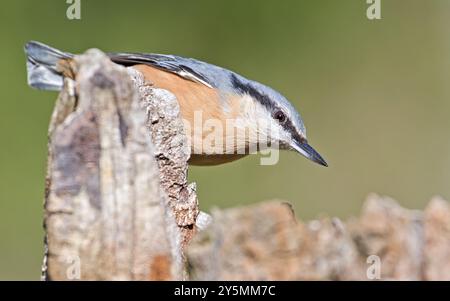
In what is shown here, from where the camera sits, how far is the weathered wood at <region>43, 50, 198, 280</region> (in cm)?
155

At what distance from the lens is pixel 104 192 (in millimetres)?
1556

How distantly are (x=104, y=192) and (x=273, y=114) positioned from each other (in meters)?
2.13

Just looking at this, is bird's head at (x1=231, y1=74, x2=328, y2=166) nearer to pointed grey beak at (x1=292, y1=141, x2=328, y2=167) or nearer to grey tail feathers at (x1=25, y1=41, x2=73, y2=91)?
pointed grey beak at (x1=292, y1=141, x2=328, y2=167)

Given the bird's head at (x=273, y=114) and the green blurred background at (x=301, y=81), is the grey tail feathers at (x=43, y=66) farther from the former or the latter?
the green blurred background at (x=301, y=81)

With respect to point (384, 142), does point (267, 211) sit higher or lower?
lower

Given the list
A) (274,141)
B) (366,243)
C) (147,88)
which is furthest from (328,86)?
(366,243)

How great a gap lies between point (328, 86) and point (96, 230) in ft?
13.5

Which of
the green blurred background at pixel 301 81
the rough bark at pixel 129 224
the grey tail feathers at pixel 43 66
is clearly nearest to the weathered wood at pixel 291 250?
the rough bark at pixel 129 224

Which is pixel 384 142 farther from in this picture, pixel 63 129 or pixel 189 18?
pixel 63 129

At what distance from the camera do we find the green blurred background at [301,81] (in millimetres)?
4949

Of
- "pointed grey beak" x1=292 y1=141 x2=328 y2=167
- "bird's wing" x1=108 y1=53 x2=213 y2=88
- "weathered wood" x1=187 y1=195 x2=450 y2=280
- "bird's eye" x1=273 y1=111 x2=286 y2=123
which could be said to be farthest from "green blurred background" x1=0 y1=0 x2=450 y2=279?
"weathered wood" x1=187 y1=195 x2=450 y2=280

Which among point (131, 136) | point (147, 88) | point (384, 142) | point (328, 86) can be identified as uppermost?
point (328, 86)

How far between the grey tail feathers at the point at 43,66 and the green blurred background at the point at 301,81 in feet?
4.53

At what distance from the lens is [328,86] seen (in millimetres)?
5535
